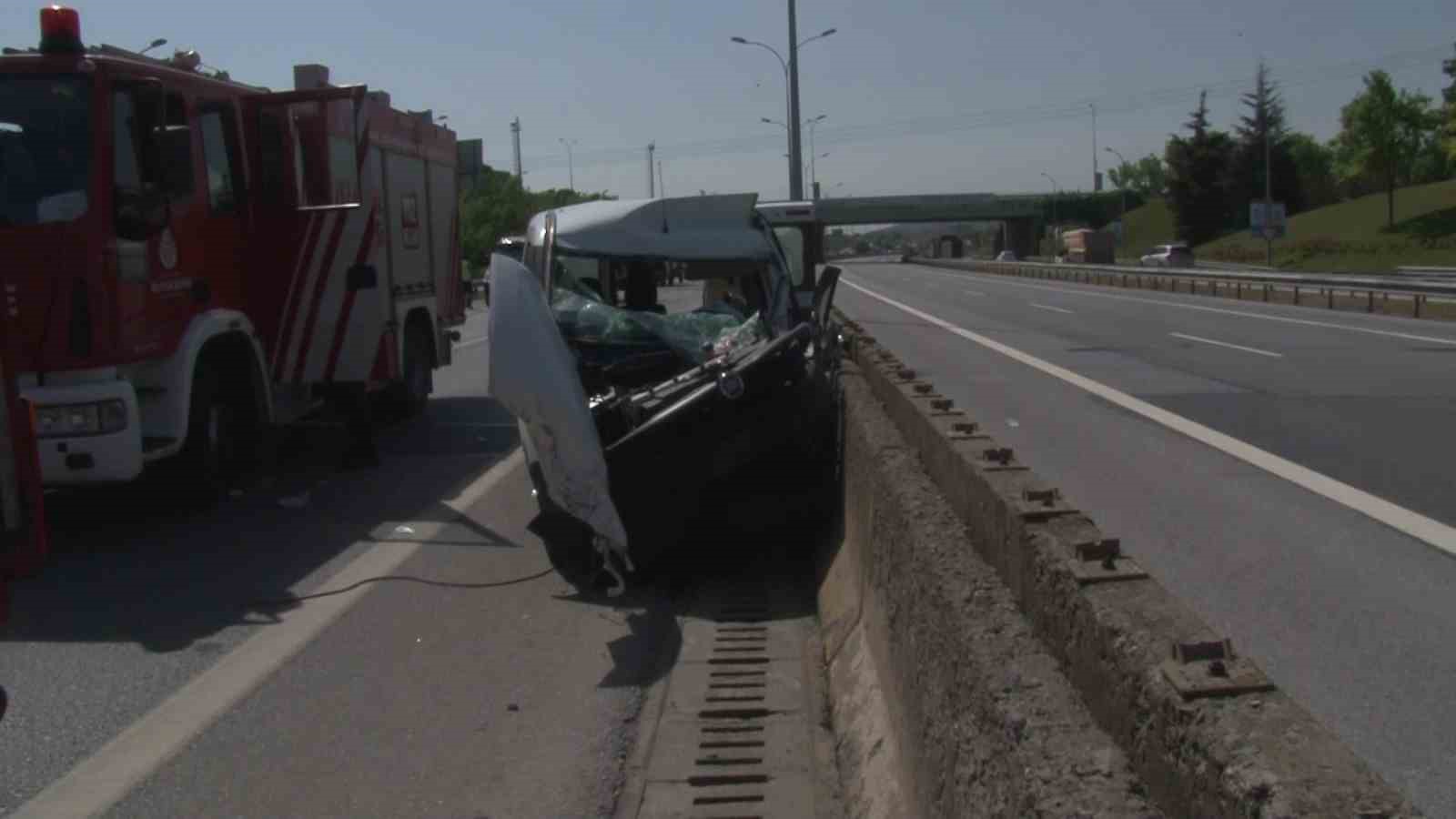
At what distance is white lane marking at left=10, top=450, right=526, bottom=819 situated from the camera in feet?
19.1

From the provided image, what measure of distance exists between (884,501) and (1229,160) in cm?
11732

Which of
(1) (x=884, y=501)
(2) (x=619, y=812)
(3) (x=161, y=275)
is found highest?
(3) (x=161, y=275)

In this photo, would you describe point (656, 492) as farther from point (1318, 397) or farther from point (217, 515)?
point (1318, 397)

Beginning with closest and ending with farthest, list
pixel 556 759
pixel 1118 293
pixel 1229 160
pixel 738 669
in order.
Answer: pixel 556 759, pixel 738 669, pixel 1118 293, pixel 1229 160

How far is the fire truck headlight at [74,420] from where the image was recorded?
9.96 m

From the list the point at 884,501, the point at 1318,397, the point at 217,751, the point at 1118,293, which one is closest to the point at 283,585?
the point at 217,751

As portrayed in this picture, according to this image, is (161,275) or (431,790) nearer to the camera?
(431,790)

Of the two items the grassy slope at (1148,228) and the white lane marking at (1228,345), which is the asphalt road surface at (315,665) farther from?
the grassy slope at (1148,228)

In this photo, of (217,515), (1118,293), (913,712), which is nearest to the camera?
(913,712)

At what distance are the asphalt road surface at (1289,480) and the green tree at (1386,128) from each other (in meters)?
64.6

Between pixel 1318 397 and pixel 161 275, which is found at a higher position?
pixel 161 275

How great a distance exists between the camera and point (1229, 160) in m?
117

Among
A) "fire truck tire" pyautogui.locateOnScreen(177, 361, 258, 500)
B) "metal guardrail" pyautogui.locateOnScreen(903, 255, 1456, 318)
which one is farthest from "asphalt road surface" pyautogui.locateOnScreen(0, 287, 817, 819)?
"metal guardrail" pyautogui.locateOnScreen(903, 255, 1456, 318)

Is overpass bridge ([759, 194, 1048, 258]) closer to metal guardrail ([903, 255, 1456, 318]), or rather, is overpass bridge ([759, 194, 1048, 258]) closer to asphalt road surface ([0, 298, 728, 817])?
metal guardrail ([903, 255, 1456, 318])
